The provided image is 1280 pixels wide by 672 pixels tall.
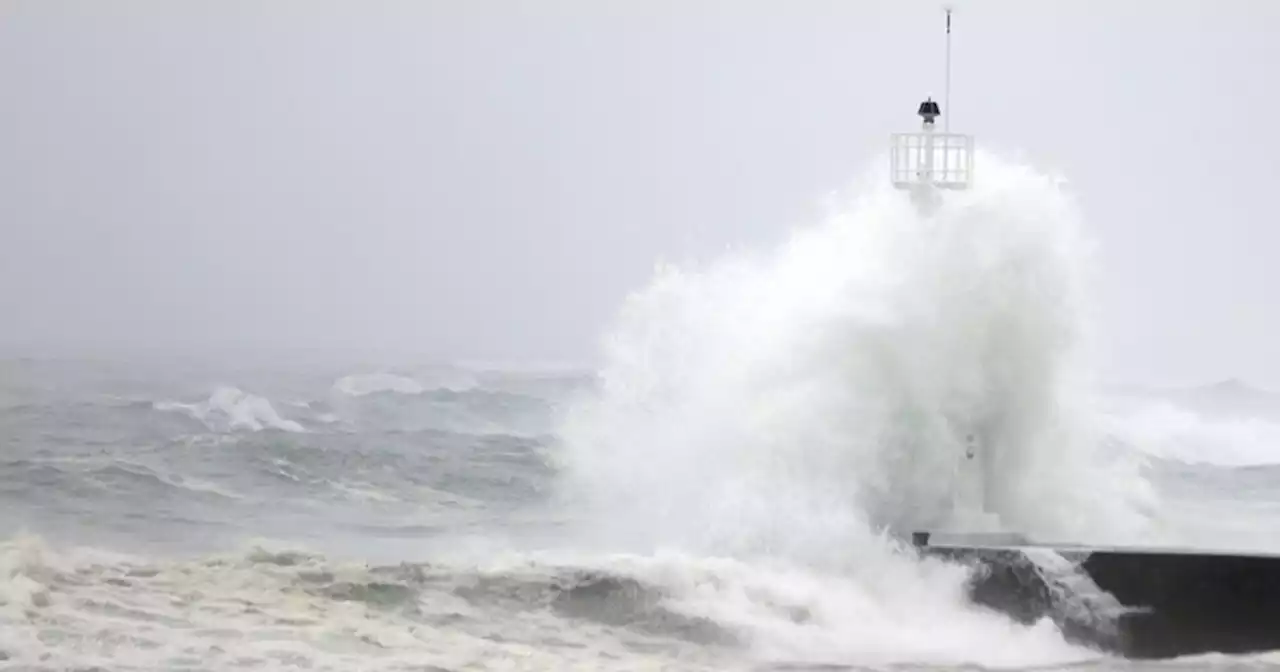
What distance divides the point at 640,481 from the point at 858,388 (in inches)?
47.1

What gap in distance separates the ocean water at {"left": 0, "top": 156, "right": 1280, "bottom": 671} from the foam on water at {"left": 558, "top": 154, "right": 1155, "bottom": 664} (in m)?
0.01

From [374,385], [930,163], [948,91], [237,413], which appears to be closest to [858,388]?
[930,163]

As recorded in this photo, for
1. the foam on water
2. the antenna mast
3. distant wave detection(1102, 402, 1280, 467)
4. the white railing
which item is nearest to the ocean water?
the foam on water

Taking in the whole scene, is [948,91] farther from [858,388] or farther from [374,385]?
[374,385]

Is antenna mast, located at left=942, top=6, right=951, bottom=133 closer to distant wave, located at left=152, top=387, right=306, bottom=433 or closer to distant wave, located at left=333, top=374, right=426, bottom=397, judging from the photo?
distant wave, located at left=333, top=374, right=426, bottom=397

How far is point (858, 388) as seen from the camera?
725cm

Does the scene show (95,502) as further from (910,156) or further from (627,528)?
(910,156)

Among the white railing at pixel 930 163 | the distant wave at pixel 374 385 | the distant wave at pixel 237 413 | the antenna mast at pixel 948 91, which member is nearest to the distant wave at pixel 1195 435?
the antenna mast at pixel 948 91

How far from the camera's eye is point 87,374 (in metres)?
6.98

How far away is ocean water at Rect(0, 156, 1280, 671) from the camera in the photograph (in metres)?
6.01

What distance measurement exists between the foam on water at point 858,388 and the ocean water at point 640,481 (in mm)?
14

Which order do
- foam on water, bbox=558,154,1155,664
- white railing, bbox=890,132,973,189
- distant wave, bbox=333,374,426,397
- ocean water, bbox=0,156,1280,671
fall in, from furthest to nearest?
1. distant wave, bbox=333,374,426,397
2. white railing, bbox=890,132,973,189
3. foam on water, bbox=558,154,1155,664
4. ocean water, bbox=0,156,1280,671

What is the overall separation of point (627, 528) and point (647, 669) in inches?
62.2

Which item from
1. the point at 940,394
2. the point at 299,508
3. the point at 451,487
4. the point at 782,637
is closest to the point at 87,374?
the point at 299,508
